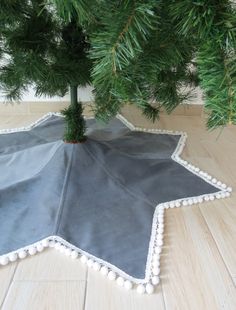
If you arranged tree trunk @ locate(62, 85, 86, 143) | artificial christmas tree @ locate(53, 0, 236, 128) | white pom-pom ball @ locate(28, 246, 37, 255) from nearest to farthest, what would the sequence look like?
1. artificial christmas tree @ locate(53, 0, 236, 128)
2. white pom-pom ball @ locate(28, 246, 37, 255)
3. tree trunk @ locate(62, 85, 86, 143)

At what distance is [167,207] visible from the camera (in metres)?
0.74

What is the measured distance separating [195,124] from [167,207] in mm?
686

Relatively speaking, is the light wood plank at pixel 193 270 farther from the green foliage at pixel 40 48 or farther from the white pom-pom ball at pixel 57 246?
the green foliage at pixel 40 48

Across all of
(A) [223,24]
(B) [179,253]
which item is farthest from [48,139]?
(A) [223,24]

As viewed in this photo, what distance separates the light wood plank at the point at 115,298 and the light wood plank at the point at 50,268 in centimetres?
3

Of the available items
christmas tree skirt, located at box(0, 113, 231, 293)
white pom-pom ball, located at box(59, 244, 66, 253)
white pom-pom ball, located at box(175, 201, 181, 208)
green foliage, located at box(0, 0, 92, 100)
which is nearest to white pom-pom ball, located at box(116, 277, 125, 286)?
christmas tree skirt, located at box(0, 113, 231, 293)

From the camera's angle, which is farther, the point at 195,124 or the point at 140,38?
the point at 195,124

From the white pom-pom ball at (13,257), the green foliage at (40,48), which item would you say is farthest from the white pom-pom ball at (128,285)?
the green foliage at (40,48)

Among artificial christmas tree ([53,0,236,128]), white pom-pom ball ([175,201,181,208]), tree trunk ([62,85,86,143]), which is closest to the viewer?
artificial christmas tree ([53,0,236,128])

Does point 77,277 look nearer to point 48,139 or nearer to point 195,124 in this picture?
point 48,139

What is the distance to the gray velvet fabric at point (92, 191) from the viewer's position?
0.62 metres

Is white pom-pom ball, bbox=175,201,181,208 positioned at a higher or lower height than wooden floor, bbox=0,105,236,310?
higher

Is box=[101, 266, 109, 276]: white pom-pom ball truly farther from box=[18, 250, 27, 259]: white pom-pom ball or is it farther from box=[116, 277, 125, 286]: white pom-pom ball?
box=[18, 250, 27, 259]: white pom-pom ball

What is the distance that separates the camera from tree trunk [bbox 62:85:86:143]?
2.88 feet
